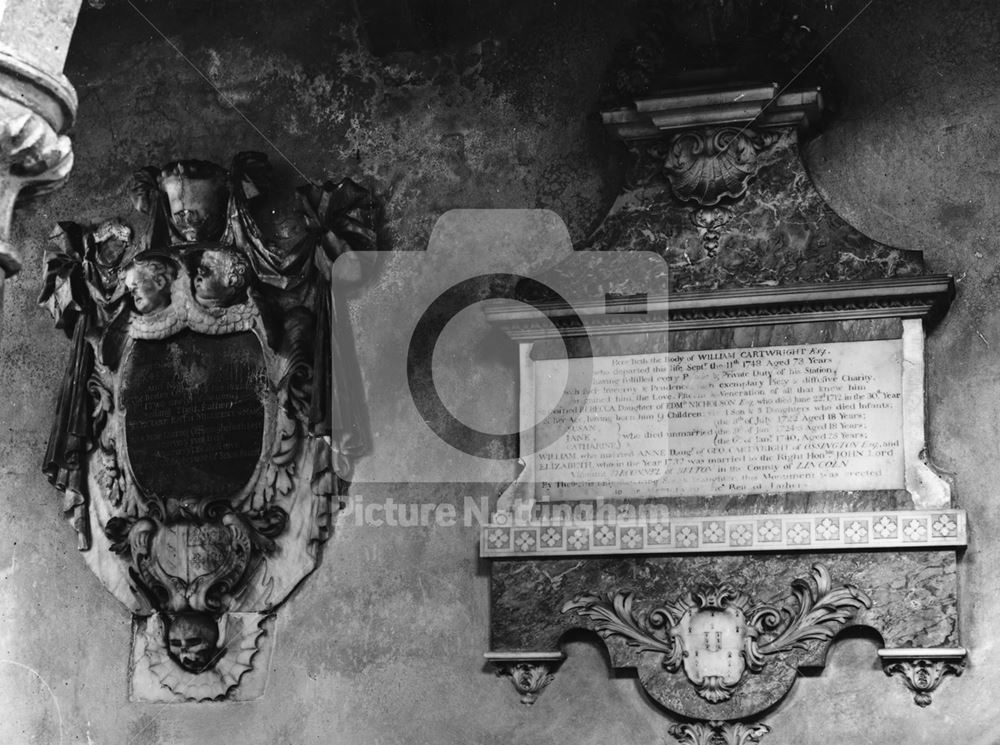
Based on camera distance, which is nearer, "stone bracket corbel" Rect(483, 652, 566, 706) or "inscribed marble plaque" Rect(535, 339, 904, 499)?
"inscribed marble plaque" Rect(535, 339, 904, 499)

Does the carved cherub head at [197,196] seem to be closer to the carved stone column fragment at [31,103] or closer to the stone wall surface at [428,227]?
the stone wall surface at [428,227]

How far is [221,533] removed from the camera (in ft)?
19.2

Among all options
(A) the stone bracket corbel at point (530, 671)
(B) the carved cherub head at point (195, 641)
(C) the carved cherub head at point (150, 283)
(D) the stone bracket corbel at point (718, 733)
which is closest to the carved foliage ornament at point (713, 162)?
(A) the stone bracket corbel at point (530, 671)

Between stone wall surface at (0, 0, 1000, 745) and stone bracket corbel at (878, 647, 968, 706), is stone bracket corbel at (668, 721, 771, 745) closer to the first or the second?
stone wall surface at (0, 0, 1000, 745)

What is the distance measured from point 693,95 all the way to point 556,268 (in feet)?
2.31

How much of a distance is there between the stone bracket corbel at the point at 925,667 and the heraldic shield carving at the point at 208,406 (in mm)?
1910

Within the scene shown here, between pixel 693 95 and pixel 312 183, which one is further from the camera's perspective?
pixel 312 183

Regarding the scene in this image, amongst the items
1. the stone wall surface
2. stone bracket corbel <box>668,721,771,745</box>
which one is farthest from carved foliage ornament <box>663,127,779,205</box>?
stone bracket corbel <box>668,721,771,745</box>

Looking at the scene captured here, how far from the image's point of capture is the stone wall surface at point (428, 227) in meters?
5.21

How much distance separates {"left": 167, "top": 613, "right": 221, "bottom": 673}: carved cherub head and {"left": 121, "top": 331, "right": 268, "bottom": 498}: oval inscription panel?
0.42 meters

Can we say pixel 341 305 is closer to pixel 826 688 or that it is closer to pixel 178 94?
pixel 178 94

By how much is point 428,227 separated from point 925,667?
222cm

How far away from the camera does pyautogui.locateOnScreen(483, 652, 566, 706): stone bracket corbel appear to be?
536cm

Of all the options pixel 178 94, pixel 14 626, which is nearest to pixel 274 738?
pixel 14 626
